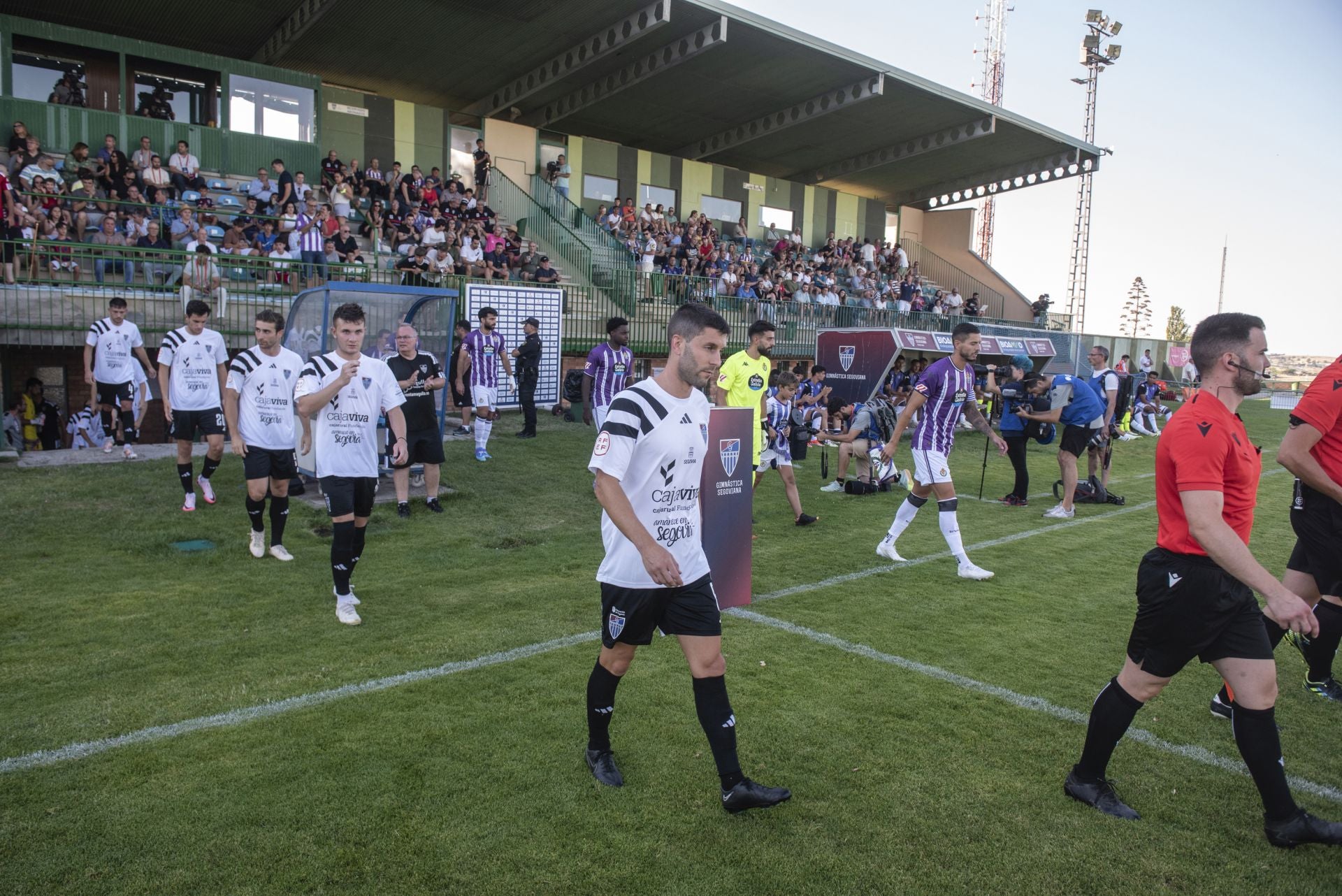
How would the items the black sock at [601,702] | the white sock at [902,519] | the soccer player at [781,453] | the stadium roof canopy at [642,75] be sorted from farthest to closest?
the stadium roof canopy at [642,75] → the soccer player at [781,453] → the white sock at [902,519] → the black sock at [601,702]

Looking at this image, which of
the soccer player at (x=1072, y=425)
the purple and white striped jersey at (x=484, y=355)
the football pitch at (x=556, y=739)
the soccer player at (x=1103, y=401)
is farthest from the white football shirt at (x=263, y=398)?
the soccer player at (x=1103, y=401)

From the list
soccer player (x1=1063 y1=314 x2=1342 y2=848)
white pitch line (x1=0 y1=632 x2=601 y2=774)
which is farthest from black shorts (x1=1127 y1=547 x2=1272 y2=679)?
white pitch line (x1=0 y1=632 x2=601 y2=774)

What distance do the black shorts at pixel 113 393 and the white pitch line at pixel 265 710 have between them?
8.68 m

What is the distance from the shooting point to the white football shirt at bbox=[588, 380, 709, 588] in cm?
340

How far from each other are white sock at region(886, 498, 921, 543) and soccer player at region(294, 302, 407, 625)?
4.64m

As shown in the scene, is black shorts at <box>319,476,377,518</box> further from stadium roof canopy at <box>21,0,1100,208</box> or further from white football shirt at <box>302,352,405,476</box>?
stadium roof canopy at <box>21,0,1100,208</box>

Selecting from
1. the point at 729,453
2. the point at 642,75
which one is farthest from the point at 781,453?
the point at 642,75

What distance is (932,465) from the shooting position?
764cm

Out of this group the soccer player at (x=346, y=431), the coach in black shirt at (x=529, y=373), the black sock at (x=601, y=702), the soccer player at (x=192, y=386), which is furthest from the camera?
the coach in black shirt at (x=529, y=373)

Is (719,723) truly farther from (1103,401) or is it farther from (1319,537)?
(1103,401)

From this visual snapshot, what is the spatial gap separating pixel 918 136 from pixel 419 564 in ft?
95.6

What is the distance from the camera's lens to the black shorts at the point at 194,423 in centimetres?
888

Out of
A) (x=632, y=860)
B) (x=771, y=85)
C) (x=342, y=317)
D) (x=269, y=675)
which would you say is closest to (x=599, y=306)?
(x=771, y=85)

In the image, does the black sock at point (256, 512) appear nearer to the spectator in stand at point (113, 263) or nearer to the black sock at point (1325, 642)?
the black sock at point (1325, 642)
